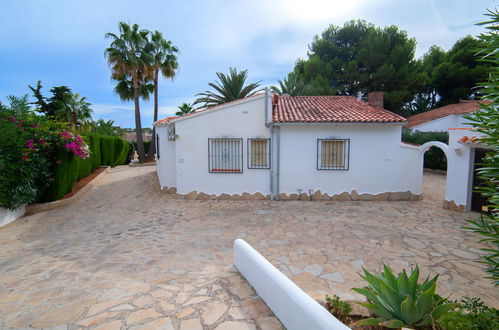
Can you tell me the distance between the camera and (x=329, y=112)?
1193 centimetres

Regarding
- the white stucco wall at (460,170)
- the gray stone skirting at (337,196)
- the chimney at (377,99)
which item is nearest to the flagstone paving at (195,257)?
the white stucco wall at (460,170)

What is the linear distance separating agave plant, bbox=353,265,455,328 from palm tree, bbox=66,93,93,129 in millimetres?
30307

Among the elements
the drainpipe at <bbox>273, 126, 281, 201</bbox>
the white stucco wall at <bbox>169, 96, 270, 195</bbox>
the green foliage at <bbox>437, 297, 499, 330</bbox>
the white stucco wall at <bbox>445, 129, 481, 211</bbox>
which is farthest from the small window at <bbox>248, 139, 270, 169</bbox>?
the green foliage at <bbox>437, 297, 499, 330</bbox>

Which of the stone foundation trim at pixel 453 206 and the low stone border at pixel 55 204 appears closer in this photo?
the stone foundation trim at pixel 453 206

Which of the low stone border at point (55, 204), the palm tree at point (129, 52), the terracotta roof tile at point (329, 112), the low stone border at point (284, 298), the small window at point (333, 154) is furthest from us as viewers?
the palm tree at point (129, 52)

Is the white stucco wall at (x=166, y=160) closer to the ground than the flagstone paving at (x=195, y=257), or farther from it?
farther from it

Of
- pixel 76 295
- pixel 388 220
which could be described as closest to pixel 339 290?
pixel 76 295

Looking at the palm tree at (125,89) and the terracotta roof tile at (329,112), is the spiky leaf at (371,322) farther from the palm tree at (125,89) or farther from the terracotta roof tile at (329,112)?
the palm tree at (125,89)

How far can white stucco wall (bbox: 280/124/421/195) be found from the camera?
11.1 meters

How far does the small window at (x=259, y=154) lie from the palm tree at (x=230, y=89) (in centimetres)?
1212

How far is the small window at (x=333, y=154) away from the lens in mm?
11195

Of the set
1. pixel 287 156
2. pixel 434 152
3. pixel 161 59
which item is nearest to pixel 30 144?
pixel 287 156

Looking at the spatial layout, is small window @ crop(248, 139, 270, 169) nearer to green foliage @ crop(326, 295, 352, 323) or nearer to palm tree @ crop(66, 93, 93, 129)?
green foliage @ crop(326, 295, 352, 323)

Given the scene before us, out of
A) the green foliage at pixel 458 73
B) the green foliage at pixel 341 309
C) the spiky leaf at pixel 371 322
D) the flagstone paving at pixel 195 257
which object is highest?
the green foliage at pixel 458 73
